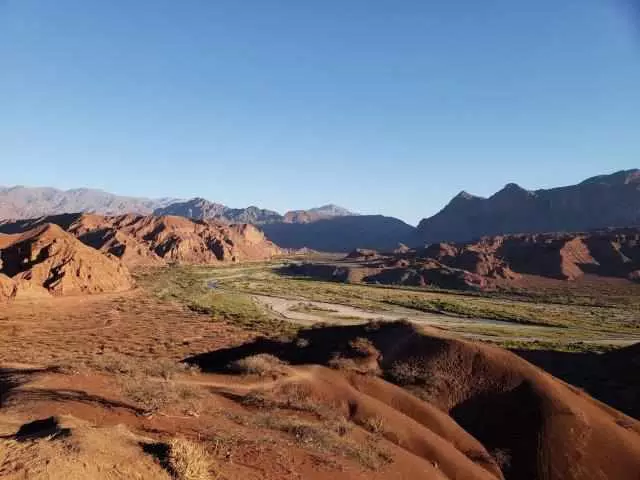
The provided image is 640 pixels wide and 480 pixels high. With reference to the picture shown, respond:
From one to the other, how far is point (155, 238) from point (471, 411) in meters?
123

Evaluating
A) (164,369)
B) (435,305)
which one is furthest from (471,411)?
(435,305)

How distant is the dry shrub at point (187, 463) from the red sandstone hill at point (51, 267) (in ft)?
175

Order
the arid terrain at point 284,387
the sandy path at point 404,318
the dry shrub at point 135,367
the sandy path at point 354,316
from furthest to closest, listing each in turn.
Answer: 1. the sandy path at point 354,316
2. the sandy path at point 404,318
3. the dry shrub at point 135,367
4. the arid terrain at point 284,387

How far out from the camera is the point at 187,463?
9.30 meters

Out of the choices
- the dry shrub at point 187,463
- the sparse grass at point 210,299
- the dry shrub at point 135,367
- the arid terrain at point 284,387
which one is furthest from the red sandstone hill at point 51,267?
the dry shrub at point 187,463

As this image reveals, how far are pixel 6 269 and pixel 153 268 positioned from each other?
160 feet

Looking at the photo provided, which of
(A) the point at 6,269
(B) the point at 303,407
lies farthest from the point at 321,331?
(A) the point at 6,269

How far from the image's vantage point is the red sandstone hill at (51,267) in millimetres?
56322

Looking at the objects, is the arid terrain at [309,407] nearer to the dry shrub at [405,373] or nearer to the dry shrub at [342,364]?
the dry shrub at [405,373]

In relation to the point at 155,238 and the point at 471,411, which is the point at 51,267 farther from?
the point at 155,238

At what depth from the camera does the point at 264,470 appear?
1059 centimetres

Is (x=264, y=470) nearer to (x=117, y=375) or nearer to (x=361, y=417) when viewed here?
(x=361, y=417)

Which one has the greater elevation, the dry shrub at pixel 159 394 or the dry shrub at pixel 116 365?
the dry shrub at pixel 159 394

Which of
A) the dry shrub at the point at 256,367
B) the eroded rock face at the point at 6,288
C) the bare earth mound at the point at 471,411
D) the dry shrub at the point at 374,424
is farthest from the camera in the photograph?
the eroded rock face at the point at 6,288
